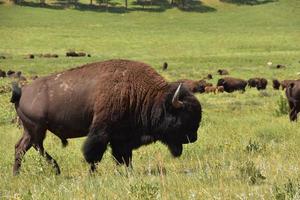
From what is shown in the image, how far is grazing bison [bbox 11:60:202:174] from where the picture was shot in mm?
8727

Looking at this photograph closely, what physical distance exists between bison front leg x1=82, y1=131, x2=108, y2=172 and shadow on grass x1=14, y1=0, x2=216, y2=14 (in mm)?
105527

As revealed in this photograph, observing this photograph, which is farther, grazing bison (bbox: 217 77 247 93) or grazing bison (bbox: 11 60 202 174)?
grazing bison (bbox: 217 77 247 93)

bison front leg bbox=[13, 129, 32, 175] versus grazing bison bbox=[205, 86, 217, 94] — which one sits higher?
bison front leg bbox=[13, 129, 32, 175]

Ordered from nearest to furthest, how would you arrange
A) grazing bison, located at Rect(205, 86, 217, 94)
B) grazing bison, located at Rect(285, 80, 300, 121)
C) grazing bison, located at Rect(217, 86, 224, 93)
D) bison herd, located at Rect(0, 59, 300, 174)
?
bison herd, located at Rect(0, 59, 300, 174)
grazing bison, located at Rect(285, 80, 300, 121)
grazing bison, located at Rect(205, 86, 217, 94)
grazing bison, located at Rect(217, 86, 224, 93)

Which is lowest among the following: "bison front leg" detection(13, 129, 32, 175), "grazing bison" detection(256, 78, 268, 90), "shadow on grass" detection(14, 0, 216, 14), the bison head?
"shadow on grass" detection(14, 0, 216, 14)

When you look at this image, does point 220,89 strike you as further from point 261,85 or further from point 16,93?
point 16,93

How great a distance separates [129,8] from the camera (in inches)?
4663

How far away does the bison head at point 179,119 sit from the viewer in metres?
9.02

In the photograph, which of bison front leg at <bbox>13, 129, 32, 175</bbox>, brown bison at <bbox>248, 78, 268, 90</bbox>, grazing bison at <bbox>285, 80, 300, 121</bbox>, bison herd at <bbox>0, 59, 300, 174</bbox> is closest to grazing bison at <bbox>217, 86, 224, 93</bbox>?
brown bison at <bbox>248, 78, 268, 90</bbox>

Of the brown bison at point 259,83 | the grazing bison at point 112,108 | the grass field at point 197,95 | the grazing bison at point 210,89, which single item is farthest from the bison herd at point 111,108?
the brown bison at point 259,83

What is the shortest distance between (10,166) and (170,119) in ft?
9.73

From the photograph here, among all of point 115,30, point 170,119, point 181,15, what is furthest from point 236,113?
point 181,15

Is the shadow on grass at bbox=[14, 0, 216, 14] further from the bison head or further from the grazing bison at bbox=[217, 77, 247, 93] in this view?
the bison head

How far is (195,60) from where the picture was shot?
5434 cm
